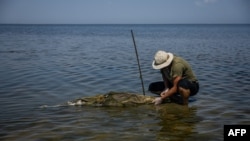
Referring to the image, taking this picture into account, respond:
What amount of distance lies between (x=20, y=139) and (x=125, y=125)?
7.47ft

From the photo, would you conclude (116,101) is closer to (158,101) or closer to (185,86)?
(158,101)

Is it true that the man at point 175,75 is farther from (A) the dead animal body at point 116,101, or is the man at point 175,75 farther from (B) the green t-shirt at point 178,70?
(A) the dead animal body at point 116,101

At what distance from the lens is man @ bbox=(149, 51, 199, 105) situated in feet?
24.6

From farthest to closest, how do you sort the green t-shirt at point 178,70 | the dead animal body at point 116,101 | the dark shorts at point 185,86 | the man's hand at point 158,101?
the dead animal body at point 116,101 < the man's hand at point 158,101 < the dark shorts at point 185,86 < the green t-shirt at point 178,70

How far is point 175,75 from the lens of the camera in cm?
746

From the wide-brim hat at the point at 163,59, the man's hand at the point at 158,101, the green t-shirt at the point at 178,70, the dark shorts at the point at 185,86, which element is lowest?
the man's hand at the point at 158,101

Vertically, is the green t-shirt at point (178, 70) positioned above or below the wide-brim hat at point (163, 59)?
below

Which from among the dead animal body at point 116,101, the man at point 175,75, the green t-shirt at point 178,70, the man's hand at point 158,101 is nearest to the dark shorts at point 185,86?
the man at point 175,75

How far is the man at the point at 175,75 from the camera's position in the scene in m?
7.51

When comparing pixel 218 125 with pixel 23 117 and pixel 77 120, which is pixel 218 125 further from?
pixel 23 117

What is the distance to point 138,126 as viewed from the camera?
680 centimetres

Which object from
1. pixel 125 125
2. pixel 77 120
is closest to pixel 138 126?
pixel 125 125

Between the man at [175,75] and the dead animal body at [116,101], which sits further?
the dead animal body at [116,101]

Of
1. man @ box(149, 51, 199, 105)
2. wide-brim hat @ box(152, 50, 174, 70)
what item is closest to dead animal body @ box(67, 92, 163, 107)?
man @ box(149, 51, 199, 105)
